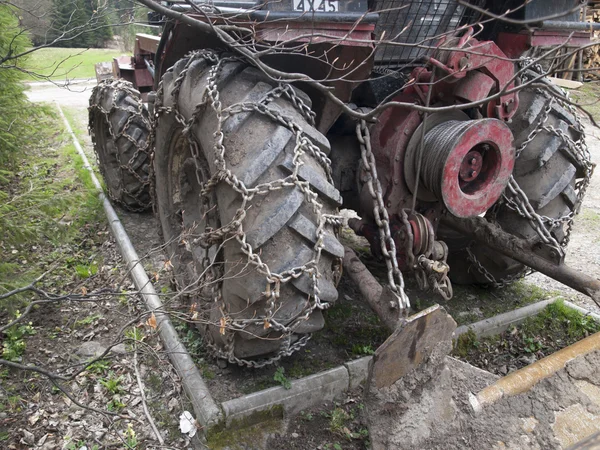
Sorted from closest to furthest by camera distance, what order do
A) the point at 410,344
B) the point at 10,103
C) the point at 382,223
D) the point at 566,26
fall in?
the point at 410,344 → the point at 382,223 → the point at 566,26 → the point at 10,103

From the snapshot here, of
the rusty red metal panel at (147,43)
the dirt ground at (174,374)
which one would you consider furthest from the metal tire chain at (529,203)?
the rusty red metal panel at (147,43)

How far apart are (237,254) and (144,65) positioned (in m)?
4.50

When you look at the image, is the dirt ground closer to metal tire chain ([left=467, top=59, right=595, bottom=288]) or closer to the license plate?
metal tire chain ([left=467, top=59, right=595, bottom=288])

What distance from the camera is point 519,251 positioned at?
9.48 ft

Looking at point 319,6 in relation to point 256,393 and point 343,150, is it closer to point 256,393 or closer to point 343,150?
point 343,150

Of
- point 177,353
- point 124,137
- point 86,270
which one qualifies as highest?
point 124,137

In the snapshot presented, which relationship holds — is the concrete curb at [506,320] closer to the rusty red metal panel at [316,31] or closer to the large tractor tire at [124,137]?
the rusty red metal panel at [316,31]

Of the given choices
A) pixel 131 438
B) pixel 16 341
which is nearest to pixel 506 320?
pixel 131 438

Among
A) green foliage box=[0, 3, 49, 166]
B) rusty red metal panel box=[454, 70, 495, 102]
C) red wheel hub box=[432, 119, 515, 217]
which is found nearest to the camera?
red wheel hub box=[432, 119, 515, 217]

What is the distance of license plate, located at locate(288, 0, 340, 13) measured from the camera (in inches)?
92.0

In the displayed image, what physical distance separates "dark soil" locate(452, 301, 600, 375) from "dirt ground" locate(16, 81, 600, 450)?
0.68ft

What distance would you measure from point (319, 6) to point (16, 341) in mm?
2756

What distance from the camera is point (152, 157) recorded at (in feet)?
11.3

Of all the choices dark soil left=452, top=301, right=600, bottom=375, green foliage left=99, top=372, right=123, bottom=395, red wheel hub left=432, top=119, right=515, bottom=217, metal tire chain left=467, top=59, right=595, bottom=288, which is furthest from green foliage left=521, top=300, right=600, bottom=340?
green foliage left=99, top=372, right=123, bottom=395
